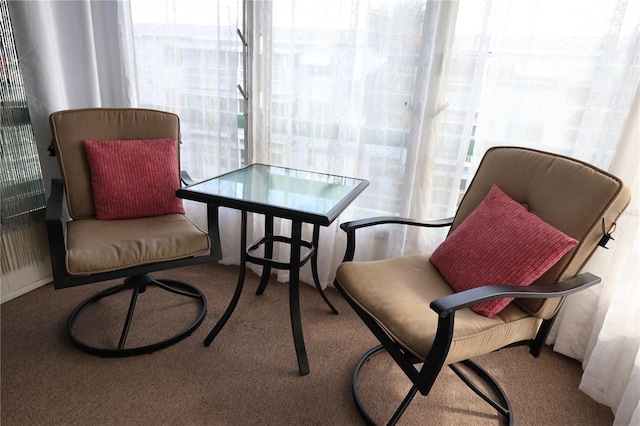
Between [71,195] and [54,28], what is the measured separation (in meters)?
0.87

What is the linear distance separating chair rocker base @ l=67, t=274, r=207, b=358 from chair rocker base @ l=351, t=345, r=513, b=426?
2.65 feet

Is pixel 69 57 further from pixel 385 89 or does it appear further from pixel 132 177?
pixel 385 89

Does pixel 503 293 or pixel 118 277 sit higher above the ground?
pixel 503 293

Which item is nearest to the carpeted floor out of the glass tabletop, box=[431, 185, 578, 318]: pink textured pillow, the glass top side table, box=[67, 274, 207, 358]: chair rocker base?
box=[67, 274, 207, 358]: chair rocker base

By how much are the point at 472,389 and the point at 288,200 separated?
1.06 meters

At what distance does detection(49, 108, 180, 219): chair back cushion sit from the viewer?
1837 mm

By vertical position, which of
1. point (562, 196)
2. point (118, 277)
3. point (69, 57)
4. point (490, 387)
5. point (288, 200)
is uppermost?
point (69, 57)

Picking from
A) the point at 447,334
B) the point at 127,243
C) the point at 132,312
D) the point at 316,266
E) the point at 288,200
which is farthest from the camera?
the point at 316,266

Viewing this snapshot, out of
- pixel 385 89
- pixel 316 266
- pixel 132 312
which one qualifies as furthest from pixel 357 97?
pixel 132 312

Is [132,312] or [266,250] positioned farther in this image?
[266,250]

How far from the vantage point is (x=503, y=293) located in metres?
1.12

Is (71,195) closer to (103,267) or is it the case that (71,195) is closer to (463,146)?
(103,267)

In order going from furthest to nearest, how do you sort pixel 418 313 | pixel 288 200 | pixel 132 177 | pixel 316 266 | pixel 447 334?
pixel 316 266
pixel 132 177
pixel 288 200
pixel 418 313
pixel 447 334

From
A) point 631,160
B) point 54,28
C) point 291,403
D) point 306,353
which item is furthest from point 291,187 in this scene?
point 54,28
